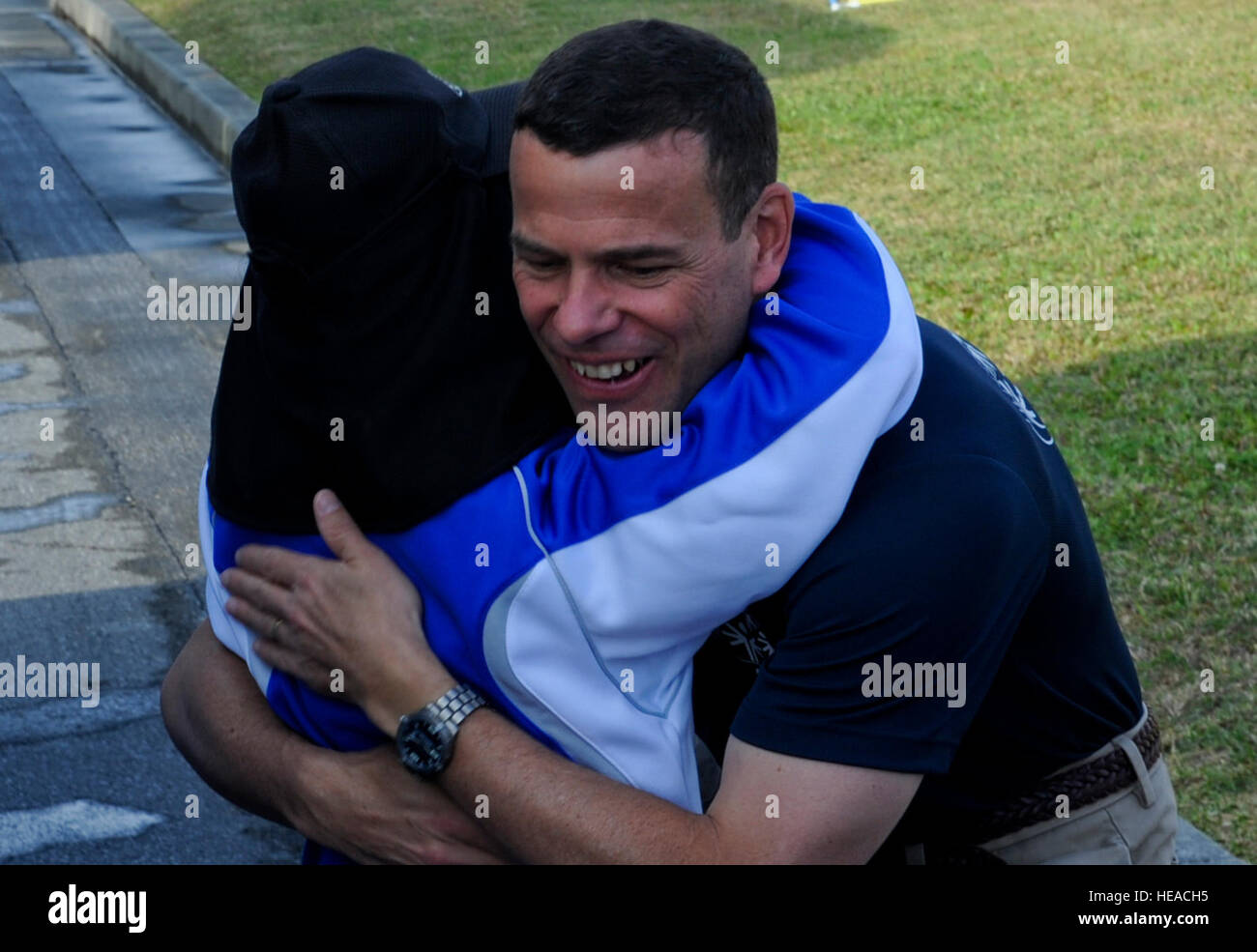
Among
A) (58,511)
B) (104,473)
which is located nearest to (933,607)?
(58,511)

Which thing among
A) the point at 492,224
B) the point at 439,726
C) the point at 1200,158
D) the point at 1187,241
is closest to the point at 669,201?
the point at 492,224

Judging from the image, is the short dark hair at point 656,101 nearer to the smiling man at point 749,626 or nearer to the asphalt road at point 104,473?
the smiling man at point 749,626

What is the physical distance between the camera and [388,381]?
7.57 feet

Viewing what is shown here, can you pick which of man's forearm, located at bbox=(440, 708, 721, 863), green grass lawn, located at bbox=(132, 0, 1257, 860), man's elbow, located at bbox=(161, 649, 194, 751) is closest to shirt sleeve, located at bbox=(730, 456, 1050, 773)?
man's forearm, located at bbox=(440, 708, 721, 863)

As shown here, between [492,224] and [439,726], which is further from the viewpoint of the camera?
[492,224]

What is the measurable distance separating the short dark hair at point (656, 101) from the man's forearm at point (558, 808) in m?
0.76

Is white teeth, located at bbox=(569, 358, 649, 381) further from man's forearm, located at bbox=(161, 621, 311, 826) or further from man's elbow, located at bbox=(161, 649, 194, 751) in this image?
man's elbow, located at bbox=(161, 649, 194, 751)

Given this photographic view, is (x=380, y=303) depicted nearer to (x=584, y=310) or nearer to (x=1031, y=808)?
(x=584, y=310)

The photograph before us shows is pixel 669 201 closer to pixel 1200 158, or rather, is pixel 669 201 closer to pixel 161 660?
pixel 161 660

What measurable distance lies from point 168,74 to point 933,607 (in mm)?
11071

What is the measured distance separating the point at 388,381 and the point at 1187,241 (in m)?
6.27
